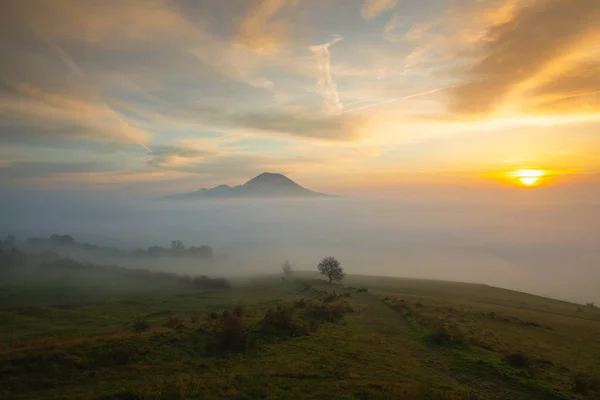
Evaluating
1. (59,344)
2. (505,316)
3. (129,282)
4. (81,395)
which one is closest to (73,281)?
(129,282)

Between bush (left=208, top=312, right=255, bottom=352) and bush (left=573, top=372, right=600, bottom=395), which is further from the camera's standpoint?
bush (left=208, top=312, right=255, bottom=352)

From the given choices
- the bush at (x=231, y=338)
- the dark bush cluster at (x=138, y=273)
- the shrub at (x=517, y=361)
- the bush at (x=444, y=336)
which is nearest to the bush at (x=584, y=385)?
the shrub at (x=517, y=361)

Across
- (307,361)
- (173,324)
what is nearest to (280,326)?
(307,361)

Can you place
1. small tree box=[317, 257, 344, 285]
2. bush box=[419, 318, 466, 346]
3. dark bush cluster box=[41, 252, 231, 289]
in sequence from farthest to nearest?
dark bush cluster box=[41, 252, 231, 289] → small tree box=[317, 257, 344, 285] → bush box=[419, 318, 466, 346]

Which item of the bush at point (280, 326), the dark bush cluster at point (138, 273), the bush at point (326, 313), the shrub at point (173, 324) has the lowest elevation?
the dark bush cluster at point (138, 273)

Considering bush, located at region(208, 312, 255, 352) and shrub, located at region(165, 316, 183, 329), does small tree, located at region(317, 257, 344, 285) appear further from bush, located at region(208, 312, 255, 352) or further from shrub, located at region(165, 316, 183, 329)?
bush, located at region(208, 312, 255, 352)

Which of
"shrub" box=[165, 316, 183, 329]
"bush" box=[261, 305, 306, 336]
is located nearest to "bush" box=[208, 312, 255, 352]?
"bush" box=[261, 305, 306, 336]

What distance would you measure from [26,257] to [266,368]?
21941cm

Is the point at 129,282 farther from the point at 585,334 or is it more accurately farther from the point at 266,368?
the point at 585,334

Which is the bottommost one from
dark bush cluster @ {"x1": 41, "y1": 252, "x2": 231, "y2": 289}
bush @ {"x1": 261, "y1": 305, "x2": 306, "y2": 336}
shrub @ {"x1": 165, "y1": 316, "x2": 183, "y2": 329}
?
dark bush cluster @ {"x1": 41, "y1": 252, "x2": 231, "y2": 289}

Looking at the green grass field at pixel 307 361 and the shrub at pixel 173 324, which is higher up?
the green grass field at pixel 307 361

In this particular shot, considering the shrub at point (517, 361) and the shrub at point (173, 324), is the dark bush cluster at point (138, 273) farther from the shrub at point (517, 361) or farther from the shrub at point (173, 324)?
the shrub at point (517, 361)

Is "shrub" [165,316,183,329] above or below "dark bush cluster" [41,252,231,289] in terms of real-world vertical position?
above

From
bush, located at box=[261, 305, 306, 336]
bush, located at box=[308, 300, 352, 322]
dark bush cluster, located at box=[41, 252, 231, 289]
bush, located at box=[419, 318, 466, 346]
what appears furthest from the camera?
dark bush cluster, located at box=[41, 252, 231, 289]
